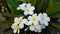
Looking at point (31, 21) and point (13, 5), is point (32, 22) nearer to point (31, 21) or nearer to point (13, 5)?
point (31, 21)

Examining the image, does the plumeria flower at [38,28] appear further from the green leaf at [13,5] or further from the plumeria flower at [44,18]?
the green leaf at [13,5]

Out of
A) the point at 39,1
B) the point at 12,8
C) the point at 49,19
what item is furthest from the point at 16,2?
the point at 49,19

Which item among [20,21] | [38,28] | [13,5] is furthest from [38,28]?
[13,5]

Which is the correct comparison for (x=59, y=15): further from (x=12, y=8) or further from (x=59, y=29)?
(x=12, y=8)

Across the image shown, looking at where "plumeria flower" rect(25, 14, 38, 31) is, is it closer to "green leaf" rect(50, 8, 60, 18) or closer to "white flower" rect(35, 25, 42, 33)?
"white flower" rect(35, 25, 42, 33)

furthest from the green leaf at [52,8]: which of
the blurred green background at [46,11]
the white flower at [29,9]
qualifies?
the white flower at [29,9]

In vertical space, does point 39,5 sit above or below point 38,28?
above

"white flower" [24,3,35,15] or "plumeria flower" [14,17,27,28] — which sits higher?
"white flower" [24,3,35,15]

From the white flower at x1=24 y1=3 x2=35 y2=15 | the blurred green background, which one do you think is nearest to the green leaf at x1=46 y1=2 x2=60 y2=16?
the blurred green background
